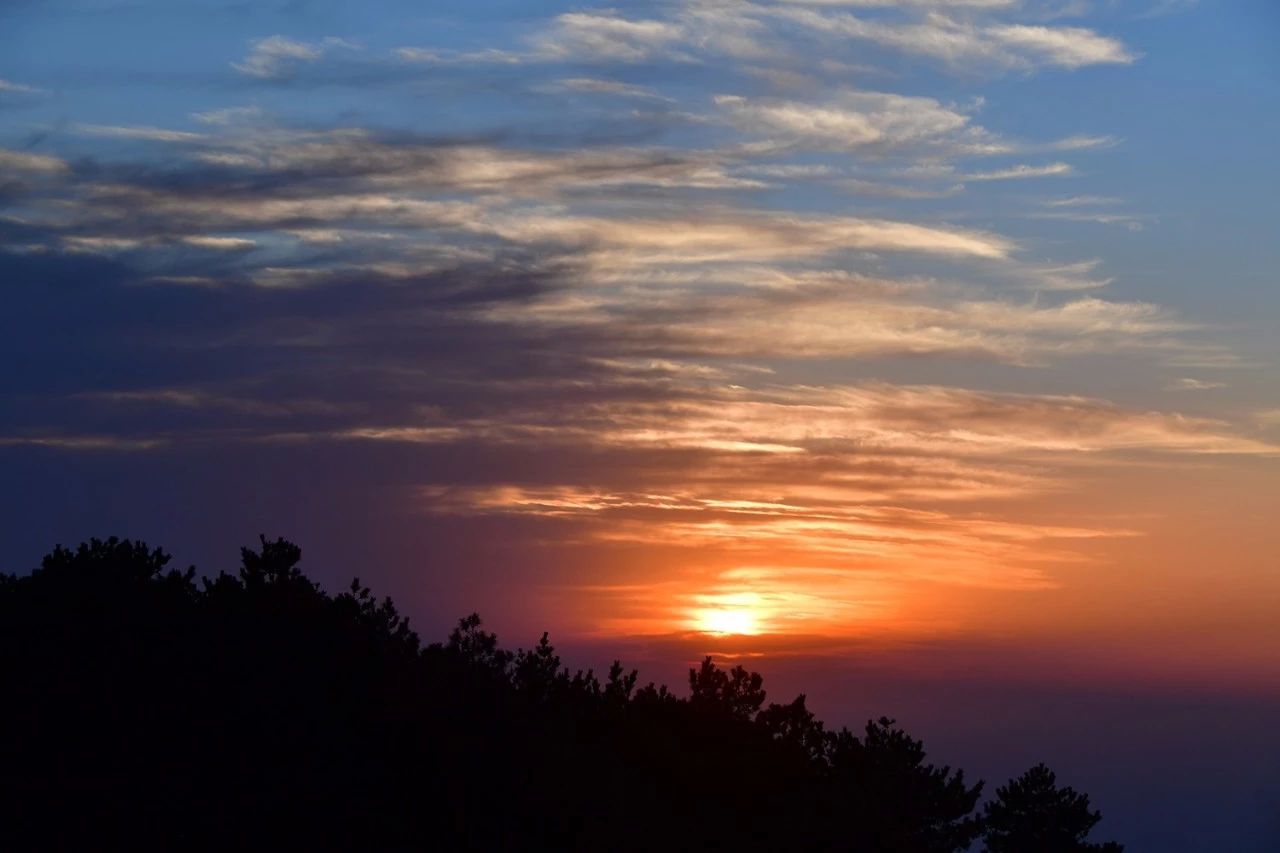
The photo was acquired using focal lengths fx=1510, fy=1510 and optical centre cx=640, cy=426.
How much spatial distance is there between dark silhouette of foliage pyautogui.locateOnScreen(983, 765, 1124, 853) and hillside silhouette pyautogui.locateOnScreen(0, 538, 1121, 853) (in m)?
26.3

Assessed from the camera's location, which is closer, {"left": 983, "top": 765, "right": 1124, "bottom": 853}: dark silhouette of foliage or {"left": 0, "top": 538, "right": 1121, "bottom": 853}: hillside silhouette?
{"left": 0, "top": 538, "right": 1121, "bottom": 853}: hillside silhouette

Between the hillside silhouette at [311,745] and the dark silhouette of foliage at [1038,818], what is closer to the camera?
the hillside silhouette at [311,745]

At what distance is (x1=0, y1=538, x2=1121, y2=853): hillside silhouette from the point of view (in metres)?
31.3

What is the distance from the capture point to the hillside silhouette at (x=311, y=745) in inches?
1232

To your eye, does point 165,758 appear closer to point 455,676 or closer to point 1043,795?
point 455,676

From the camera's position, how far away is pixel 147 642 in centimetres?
3516

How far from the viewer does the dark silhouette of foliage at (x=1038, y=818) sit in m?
65.4

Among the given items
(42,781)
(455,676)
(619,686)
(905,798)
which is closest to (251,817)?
(42,781)

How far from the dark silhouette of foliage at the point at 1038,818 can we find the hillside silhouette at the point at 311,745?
86.3ft

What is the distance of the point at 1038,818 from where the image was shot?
6612 centimetres

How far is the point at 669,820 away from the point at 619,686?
7.99 metres

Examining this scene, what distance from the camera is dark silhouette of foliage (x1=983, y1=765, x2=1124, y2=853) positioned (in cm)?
6544

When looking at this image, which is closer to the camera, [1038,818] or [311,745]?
[311,745]

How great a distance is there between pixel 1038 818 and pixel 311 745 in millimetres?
42787
